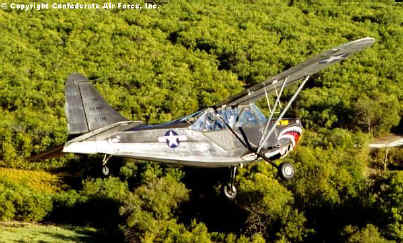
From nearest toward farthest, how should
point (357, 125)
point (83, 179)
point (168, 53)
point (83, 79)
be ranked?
point (83, 79)
point (83, 179)
point (357, 125)
point (168, 53)

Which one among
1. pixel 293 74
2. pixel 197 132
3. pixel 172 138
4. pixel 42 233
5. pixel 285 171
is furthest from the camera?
pixel 42 233

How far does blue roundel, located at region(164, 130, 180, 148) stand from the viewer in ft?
50.4

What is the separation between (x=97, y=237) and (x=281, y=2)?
78583 millimetres

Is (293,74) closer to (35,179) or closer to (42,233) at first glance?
(42,233)

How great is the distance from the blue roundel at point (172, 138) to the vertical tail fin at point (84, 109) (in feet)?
6.26

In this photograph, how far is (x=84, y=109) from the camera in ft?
52.3

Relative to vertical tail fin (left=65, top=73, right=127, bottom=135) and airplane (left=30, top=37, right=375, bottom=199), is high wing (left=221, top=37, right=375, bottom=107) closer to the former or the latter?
airplane (left=30, top=37, right=375, bottom=199)

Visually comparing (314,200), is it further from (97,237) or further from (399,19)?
(399,19)

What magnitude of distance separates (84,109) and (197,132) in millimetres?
3438

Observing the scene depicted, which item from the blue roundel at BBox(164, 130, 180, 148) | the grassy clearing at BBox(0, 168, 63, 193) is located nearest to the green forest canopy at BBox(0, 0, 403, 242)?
the grassy clearing at BBox(0, 168, 63, 193)

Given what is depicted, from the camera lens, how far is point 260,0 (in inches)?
4505

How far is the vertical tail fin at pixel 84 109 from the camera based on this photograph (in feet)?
51.4

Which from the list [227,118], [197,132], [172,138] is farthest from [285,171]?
[172,138]

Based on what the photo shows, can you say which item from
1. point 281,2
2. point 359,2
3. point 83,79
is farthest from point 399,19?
point 83,79
